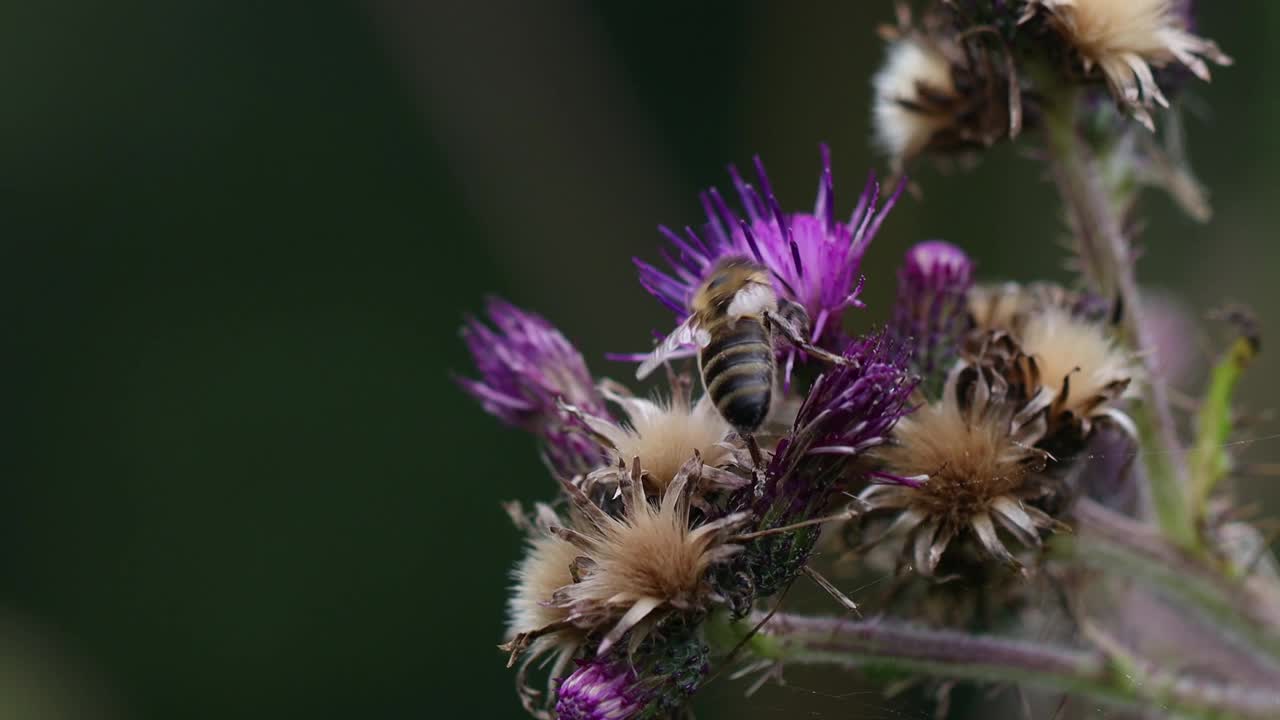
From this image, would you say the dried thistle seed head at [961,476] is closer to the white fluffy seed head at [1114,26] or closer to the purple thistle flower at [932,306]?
the purple thistle flower at [932,306]

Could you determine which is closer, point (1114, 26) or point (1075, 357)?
point (1075, 357)

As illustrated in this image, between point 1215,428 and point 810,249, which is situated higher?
point 810,249

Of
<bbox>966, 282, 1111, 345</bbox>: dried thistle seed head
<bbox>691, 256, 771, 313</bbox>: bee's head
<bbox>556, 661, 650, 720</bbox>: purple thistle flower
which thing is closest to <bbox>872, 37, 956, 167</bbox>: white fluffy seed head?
<bbox>966, 282, 1111, 345</bbox>: dried thistle seed head

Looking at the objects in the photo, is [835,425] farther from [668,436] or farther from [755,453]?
[668,436]

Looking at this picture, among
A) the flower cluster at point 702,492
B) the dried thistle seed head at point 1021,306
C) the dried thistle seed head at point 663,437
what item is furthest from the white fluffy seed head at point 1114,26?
the dried thistle seed head at point 663,437

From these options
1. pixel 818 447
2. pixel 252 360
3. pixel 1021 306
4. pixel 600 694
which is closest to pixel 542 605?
pixel 600 694

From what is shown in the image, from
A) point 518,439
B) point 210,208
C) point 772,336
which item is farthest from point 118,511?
point 772,336

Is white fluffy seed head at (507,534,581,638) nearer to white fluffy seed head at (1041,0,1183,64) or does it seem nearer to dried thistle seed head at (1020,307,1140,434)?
dried thistle seed head at (1020,307,1140,434)
